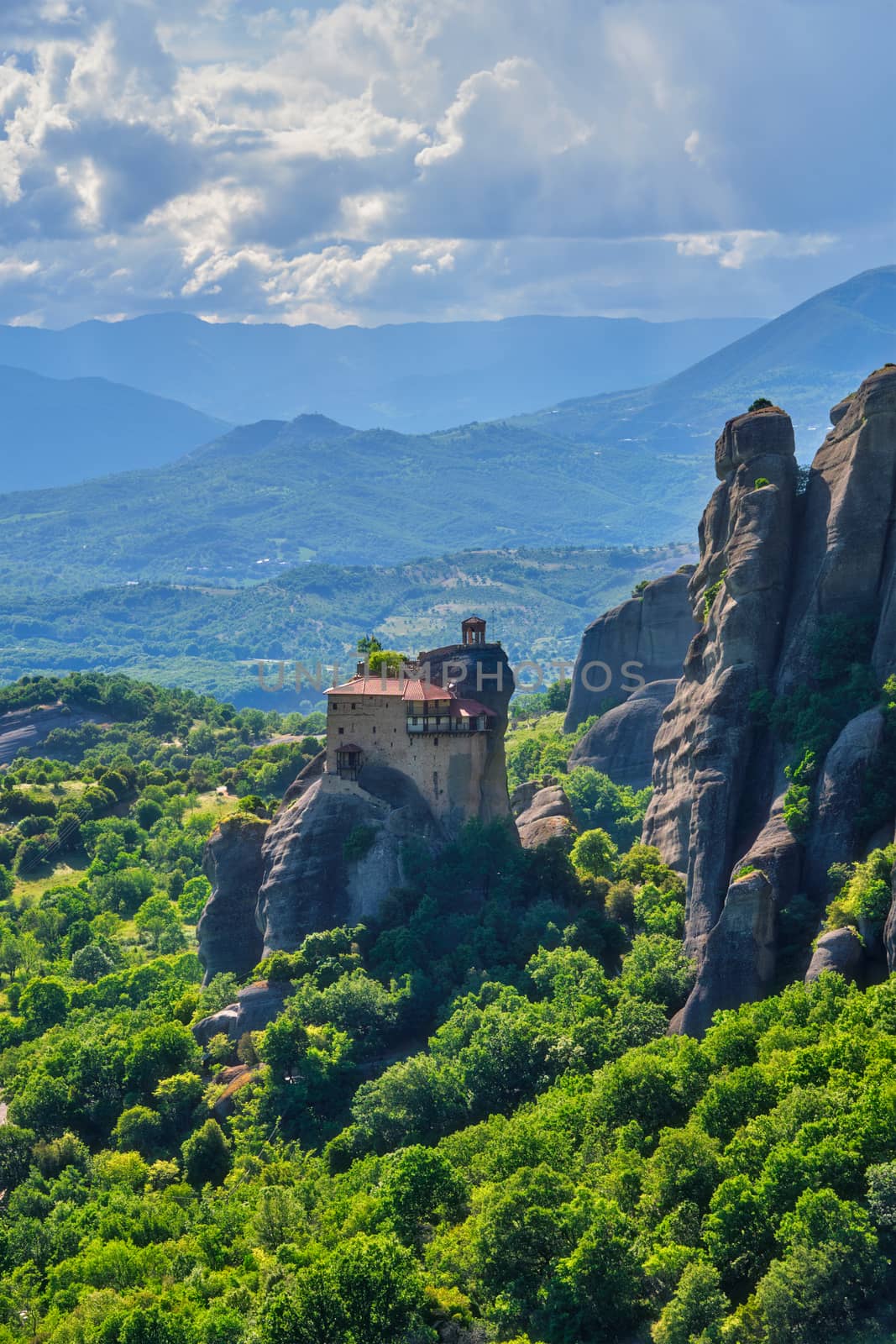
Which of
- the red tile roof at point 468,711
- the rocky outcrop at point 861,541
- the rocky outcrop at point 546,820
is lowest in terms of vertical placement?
the rocky outcrop at point 546,820

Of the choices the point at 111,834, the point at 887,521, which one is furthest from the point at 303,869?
the point at 111,834

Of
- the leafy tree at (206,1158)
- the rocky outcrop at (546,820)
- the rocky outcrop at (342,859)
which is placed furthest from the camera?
the rocky outcrop at (546,820)

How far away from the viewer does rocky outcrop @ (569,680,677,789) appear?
126000mm

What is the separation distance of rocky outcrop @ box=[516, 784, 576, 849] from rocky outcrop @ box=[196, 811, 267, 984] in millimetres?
12531

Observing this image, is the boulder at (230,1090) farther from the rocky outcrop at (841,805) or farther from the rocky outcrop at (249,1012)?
the rocky outcrop at (841,805)

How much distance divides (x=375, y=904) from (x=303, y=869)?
3549 millimetres

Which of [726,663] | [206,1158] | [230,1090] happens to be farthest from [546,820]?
[206,1158]

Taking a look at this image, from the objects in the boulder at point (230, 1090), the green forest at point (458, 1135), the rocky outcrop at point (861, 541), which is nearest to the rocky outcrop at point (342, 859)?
the green forest at point (458, 1135)

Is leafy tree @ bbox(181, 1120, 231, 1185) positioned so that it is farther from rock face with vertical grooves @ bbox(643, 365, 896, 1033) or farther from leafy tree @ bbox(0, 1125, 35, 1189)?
rock face with vertical grooves @ bbox(643, 365, 896, 1033)

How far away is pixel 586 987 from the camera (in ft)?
233

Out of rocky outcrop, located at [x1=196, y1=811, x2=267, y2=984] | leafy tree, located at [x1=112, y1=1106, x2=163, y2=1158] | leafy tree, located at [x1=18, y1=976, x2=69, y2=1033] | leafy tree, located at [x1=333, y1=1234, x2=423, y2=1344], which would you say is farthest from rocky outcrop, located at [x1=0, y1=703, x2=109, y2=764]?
leafy tree, located at [x1=333, y1=1234, x2=423, y2=1344]

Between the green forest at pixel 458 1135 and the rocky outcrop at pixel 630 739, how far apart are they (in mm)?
34688

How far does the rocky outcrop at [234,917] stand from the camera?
8662cm

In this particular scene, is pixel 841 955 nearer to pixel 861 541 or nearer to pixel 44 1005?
pixel 861 541
